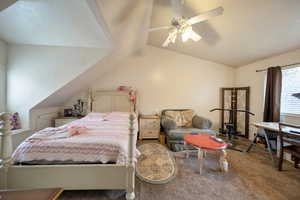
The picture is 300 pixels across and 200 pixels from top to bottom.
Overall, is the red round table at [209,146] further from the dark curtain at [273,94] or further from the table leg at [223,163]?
the dark curtain at [273,94]

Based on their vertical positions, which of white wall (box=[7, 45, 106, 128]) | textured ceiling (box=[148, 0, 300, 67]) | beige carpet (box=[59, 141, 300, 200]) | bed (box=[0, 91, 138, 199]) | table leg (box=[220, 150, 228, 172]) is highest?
textured ceiling (box=[148, 0, 300, 67])

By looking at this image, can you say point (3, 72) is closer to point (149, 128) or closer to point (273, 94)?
point (149, 128)

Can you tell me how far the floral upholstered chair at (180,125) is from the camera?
2.88 metres

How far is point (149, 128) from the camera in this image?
352cm

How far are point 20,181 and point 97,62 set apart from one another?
206 centimetres

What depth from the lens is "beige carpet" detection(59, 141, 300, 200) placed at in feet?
5.09

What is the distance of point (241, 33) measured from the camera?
2395mm

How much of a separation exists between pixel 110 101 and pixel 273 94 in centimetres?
401

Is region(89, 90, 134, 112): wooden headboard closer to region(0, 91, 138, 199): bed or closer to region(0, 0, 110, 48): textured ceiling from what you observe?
region(0, 0, 110, 48): textured ceiling

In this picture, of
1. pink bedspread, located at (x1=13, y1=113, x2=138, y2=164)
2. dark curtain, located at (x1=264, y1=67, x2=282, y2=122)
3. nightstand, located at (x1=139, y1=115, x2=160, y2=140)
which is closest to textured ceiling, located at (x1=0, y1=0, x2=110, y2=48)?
pink bedspread, located at (x1=13, y1=113, x2=138, y2=164)

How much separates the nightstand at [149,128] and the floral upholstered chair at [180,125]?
0.33 metres

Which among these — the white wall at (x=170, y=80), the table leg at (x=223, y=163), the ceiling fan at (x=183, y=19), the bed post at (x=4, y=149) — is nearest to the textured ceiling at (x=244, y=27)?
the ceiling fan at (x=183, y=19)

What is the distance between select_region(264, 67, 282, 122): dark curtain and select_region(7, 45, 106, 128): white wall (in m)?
3.72

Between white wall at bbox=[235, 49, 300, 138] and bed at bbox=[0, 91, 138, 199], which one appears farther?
white wall at bbox=[235, 49, 300, 138]
